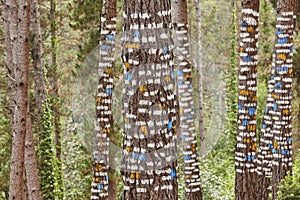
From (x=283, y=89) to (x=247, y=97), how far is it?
899 mm

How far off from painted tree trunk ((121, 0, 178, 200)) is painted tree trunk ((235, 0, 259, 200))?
11.2 ft

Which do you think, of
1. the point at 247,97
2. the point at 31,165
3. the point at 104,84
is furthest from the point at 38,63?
the point at 247,97

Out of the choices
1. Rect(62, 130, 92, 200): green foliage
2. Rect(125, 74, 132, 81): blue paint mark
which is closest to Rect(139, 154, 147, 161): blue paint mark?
Rect(125, 74, 132, 81): blue paint mark

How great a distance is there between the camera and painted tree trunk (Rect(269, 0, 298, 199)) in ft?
26.5

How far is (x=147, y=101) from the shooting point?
4285 mm

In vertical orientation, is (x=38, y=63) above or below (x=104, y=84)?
above

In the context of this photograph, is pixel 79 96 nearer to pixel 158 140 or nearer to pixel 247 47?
pixel 247 47

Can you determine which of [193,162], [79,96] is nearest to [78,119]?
[79,96]

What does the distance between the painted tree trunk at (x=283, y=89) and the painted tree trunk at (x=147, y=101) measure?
4231 mm

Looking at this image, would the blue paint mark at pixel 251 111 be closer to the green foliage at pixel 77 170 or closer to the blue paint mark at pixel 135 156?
the blue paint mark at pixel 135 156

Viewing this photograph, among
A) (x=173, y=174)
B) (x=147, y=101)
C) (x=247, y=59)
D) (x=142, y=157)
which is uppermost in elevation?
(x=247, y=59)

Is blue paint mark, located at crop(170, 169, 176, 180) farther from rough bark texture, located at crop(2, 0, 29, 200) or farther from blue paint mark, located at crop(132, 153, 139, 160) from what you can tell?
rough bark texture, located at crop(2, 0, 29, 200)

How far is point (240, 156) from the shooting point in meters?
7.77

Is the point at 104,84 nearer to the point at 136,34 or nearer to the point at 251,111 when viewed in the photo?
the point at 251,111
